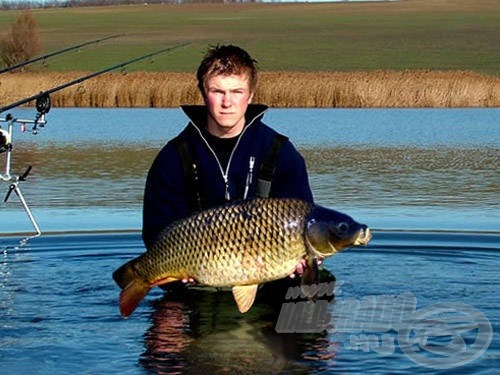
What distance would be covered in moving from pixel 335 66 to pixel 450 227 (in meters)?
49.3

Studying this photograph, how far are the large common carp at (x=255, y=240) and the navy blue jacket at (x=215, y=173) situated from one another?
3.60 ft

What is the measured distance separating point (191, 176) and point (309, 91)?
2641cm

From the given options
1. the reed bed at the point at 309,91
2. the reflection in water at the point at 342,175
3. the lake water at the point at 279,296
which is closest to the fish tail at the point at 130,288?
the lake water at the point at 279,296

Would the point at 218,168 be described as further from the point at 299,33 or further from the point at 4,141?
the point at 299,33

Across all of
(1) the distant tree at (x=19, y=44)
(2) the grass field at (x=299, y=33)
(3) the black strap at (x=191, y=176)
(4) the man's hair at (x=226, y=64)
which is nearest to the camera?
(4) the man's hair at (x=226, y=64)

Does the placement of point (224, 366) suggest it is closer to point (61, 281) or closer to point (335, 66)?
point (61, 281)

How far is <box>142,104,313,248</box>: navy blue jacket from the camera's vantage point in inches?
277

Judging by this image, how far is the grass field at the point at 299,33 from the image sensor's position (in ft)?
205

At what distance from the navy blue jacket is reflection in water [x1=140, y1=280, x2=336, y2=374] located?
1.78 ft

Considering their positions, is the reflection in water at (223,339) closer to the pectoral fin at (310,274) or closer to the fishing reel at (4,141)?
the pectoral fin at (310,274)

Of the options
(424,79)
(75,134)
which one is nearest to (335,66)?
(424,79)

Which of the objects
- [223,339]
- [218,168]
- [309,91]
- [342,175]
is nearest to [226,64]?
[218,168]

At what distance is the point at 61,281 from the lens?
8.59 meters

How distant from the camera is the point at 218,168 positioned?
23.2ft
